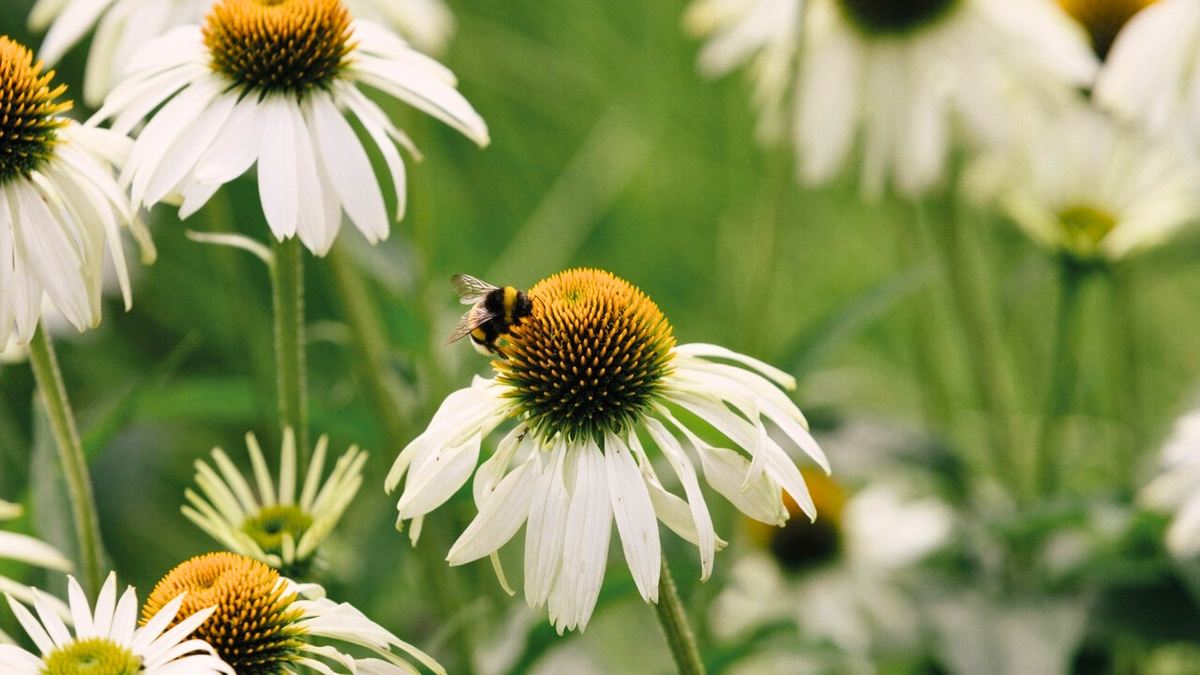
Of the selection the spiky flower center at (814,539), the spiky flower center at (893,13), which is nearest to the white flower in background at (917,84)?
the spiky flower center at (893,13)

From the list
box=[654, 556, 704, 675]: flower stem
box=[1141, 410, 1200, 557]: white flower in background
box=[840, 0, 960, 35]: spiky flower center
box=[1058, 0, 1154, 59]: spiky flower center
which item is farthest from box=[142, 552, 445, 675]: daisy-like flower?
box=[1058, 0, 1154, 59]: spiky flower center

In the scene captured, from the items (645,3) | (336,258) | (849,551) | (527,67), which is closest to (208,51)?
(336,258)

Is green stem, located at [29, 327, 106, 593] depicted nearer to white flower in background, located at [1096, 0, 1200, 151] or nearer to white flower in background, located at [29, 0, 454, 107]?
white flower in background, located at [29, 0, 454, 107]

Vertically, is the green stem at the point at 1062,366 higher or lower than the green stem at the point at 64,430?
lower

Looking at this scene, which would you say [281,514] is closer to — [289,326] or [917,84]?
[289,326]

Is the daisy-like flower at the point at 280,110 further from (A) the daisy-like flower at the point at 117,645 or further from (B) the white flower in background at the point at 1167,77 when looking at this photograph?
(B) the white flower in background at the point at 1167,77

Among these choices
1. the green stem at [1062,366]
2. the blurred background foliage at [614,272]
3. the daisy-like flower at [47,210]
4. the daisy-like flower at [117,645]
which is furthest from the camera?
the green stem at [1062,366]
